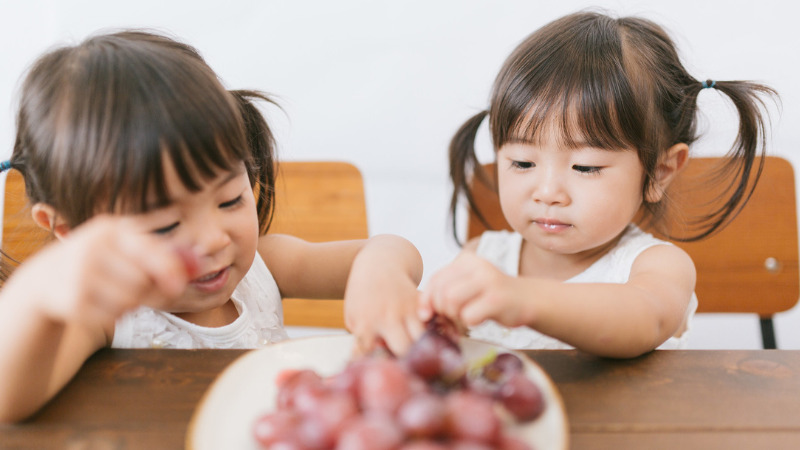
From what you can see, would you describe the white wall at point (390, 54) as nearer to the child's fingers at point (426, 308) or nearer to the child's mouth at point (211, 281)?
the child's mouth at point (211, 281)

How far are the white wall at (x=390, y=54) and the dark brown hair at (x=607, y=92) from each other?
854 mm

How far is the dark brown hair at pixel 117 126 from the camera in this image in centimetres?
63

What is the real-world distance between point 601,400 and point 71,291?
1.52 feet

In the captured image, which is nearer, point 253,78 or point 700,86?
point 700,86

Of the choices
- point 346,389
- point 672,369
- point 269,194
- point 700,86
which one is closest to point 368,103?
point 269,194

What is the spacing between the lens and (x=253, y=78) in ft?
6.77

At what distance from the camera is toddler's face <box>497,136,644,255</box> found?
3.18ft

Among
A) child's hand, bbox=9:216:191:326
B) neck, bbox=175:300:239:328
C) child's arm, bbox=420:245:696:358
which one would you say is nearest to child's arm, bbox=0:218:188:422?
child's hand, bbox=9:216:191:326

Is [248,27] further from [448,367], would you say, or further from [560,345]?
[448,367]

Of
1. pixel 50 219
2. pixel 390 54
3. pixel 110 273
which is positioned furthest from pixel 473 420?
pixel 390 54

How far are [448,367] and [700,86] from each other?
0.89 m

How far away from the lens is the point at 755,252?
1.26m

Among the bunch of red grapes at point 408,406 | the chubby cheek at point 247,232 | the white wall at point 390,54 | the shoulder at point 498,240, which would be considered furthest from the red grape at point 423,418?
the white wall at point 390,54

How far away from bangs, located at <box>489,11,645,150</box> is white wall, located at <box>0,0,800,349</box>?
0.98 metres
